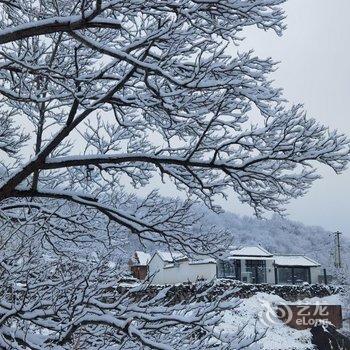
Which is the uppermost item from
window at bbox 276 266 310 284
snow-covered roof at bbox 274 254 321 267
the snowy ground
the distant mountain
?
the distant mountain

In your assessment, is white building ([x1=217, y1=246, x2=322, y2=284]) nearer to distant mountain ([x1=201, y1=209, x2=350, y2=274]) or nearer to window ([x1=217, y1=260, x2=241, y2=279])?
window ([x1=217, y1=260, x2=241, y2=279])

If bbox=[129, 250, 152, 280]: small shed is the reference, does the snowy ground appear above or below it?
below

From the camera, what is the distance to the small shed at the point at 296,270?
169 ft

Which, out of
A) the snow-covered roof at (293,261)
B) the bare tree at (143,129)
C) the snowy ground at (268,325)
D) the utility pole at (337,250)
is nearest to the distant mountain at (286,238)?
the utility pole at (337,250)

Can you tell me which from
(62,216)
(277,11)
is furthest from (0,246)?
(277,11)

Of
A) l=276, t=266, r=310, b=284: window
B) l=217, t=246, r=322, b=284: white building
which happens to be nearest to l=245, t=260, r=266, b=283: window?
l=217, t=246, r=322, b=284: white building

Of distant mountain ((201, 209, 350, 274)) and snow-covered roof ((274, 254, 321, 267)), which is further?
distant mountain ((201, 209, 350, 274))

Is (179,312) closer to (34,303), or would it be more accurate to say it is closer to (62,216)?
(34,303)

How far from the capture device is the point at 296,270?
174ft

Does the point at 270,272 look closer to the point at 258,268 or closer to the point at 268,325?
the point at 258,268

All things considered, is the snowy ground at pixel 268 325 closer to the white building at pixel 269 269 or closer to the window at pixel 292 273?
the white building at pixel 269 269

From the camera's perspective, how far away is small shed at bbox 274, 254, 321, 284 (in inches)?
2027

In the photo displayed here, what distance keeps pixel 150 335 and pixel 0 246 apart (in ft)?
5.41

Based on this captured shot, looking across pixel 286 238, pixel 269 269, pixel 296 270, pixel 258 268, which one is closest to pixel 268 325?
pixel 258 268
